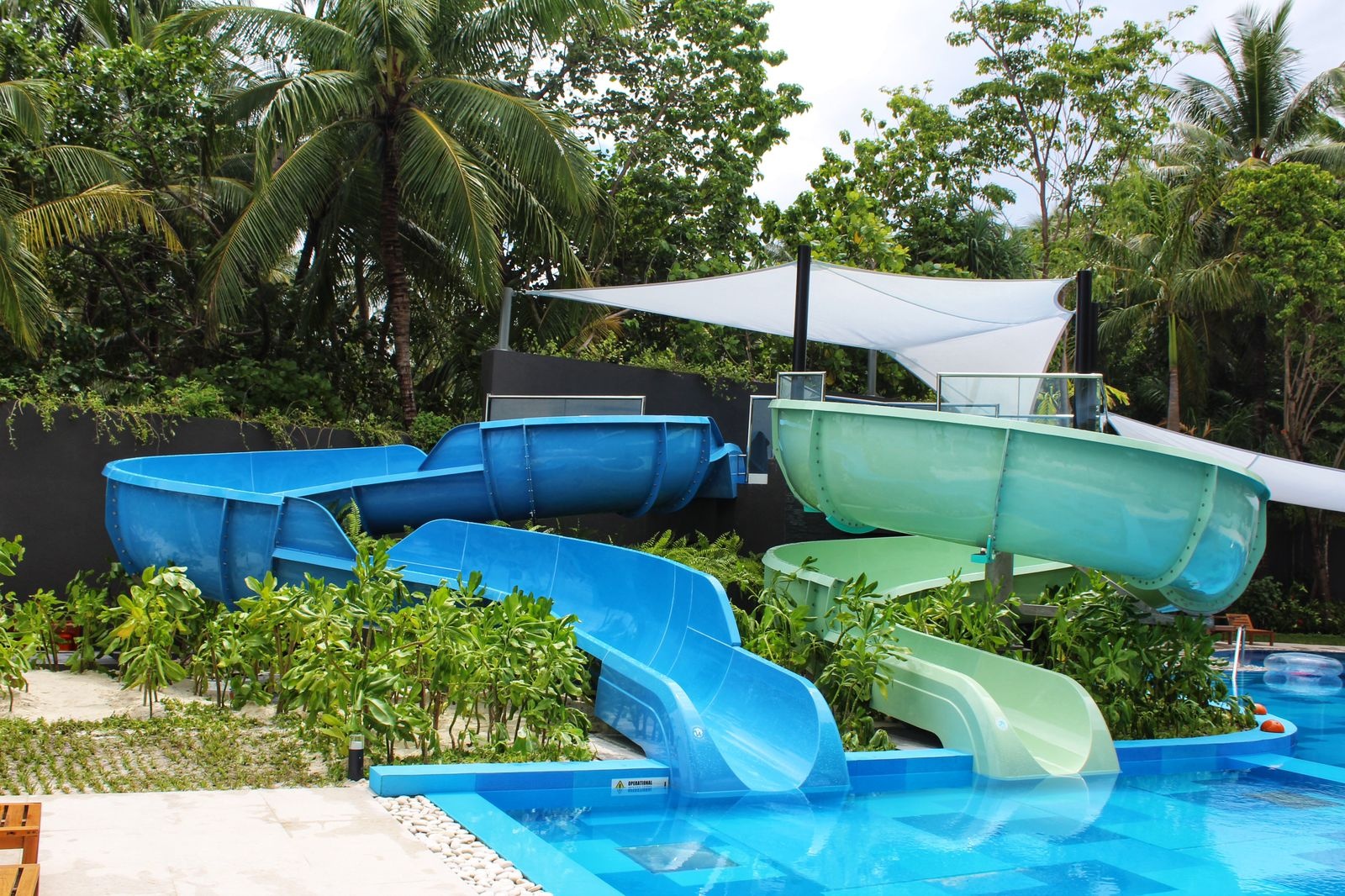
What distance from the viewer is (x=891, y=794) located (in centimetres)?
694

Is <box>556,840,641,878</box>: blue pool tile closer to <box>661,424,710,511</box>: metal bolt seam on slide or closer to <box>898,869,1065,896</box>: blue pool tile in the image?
<box>898,869,1065,896</box>: blue pool tile

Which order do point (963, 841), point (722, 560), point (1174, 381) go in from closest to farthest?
point (963, 841) → point (722, 560) → point (1174, 381)

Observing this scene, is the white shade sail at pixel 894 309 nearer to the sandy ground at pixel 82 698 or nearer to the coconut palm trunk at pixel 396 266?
the coconut palm trunk at pixel 396 266

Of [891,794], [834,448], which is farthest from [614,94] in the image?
[891,794]

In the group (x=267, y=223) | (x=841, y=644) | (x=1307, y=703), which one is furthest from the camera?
(x=267, y=223)


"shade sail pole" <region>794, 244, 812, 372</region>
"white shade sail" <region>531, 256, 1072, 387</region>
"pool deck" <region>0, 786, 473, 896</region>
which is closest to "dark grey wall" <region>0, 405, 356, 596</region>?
"white shade sail" <region>531, 256, 1072, 387</region>

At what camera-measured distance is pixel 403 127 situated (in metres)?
14.7

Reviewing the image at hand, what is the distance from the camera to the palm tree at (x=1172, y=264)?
68.4 feet

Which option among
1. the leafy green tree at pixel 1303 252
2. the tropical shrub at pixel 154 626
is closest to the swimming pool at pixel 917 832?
the tropical shrub at pixel 154 626

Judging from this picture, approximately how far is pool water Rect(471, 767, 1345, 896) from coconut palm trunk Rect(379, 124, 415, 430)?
10.00 m

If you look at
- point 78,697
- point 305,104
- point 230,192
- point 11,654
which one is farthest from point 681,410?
point 11,654

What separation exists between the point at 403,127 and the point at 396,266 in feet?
5.98

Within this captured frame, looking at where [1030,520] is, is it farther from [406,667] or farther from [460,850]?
[460,850]

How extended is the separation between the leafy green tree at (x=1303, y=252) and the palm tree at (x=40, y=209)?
16752 mm
